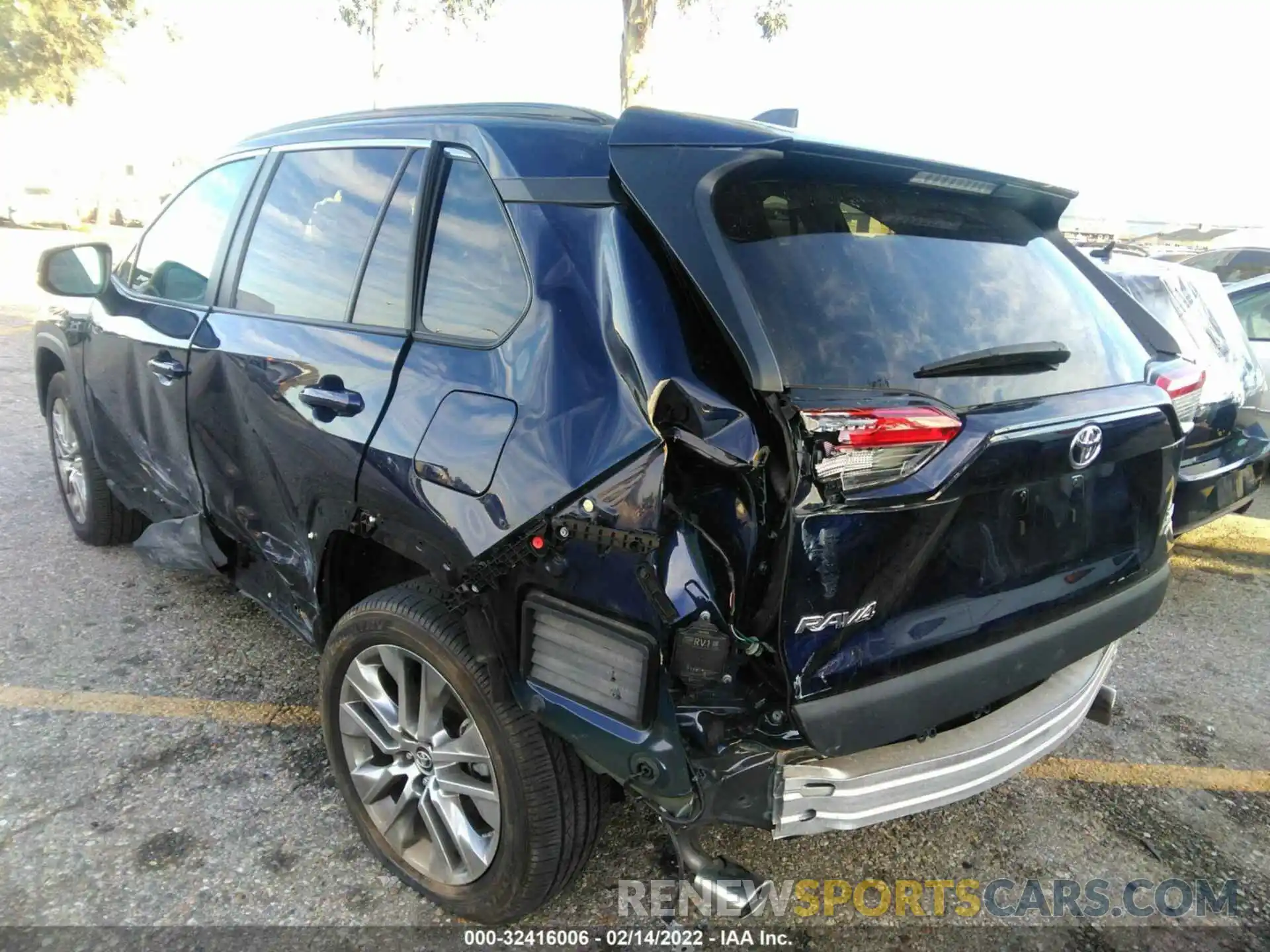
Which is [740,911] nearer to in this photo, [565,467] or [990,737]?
[990,737]

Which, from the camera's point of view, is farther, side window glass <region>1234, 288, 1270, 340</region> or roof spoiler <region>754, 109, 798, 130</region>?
side window glass <region>1234, 288, 1270, 340</region>

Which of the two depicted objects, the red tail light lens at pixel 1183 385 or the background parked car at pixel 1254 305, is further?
the background parked car at pixel 1254 305

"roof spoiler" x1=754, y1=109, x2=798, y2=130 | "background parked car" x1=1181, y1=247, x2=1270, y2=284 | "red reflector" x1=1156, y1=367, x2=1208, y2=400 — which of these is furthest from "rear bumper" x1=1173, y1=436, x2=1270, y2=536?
"background parked car" x1=1181, y1=247, x2=1270, y2=284

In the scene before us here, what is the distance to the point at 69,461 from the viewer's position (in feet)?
14.8

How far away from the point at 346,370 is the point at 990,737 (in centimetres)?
189

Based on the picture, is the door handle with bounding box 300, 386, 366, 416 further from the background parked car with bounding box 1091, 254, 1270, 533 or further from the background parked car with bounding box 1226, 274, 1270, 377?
the background parked car with bounding box 1226, 274, 1270, 377

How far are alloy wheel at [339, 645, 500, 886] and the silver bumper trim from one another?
0.75m

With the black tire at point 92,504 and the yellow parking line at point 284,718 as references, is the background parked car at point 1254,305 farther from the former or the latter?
the black tire at point 92,504

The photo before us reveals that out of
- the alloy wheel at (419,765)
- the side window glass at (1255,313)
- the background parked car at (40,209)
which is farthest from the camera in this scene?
the background parked car at (40,209)

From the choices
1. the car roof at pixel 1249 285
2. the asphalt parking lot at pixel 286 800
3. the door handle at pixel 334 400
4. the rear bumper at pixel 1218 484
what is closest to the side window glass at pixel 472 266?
the door handle at pixel 334 400

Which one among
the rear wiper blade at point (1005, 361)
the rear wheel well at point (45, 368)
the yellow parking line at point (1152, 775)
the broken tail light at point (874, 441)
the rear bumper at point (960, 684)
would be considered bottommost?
the yellow parking line at point (1152, 775)

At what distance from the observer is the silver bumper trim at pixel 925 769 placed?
70.9 inches

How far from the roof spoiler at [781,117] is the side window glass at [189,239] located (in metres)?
1.86

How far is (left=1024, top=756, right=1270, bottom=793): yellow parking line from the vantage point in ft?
9.80
